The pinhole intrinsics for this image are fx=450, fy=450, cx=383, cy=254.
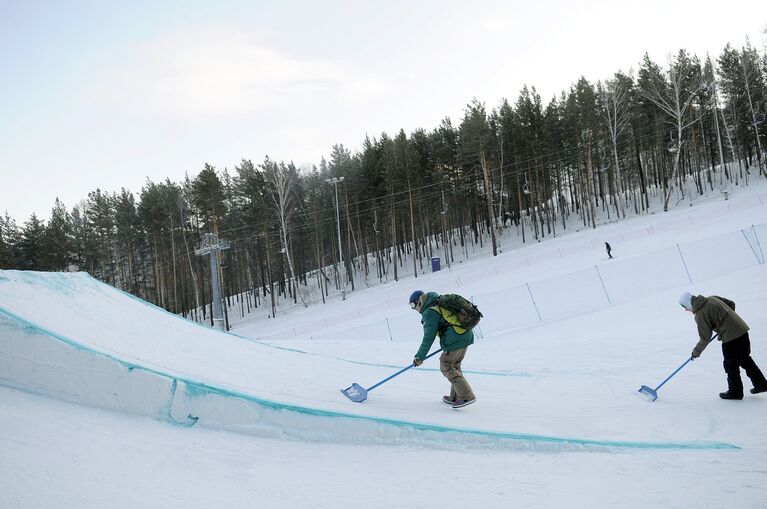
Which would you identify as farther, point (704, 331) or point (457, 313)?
point (704, 331)

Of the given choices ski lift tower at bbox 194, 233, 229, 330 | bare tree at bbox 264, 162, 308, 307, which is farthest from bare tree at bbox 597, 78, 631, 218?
ski lift tower at bbox 194, 233, 229, 330

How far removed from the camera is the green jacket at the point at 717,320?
18.6 feet

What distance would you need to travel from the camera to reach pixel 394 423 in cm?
455

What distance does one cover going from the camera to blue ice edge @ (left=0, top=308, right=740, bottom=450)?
4332 millimetres

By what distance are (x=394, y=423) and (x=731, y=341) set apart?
176 inches

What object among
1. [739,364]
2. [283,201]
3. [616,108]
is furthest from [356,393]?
[616,108]

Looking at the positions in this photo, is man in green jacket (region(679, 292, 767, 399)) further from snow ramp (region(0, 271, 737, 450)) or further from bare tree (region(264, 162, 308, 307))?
bare tree (region(264, 162, 308, 307))

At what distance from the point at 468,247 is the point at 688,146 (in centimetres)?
2486

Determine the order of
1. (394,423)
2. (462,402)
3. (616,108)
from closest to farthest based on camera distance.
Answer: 1. (394,423)
2. (462,402)
3. (616,108)

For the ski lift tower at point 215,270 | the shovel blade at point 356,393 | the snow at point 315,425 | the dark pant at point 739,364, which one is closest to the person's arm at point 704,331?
the dark pant at point 739,364

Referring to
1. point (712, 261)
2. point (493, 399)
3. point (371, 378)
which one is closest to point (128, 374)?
point (371, 378)

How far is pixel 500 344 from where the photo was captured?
1173 cm

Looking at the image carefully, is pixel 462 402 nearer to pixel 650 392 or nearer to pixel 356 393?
pixel 356 393

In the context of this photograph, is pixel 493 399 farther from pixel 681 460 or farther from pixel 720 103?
pixel 720 103
